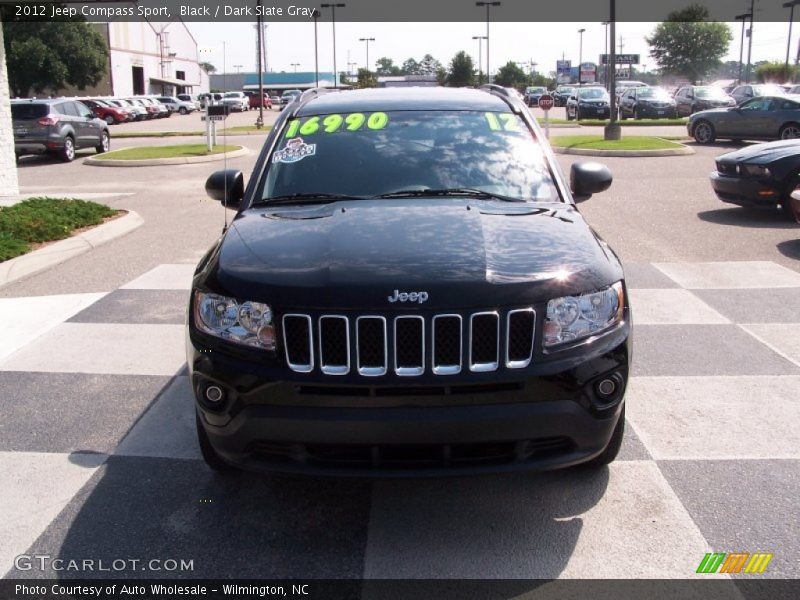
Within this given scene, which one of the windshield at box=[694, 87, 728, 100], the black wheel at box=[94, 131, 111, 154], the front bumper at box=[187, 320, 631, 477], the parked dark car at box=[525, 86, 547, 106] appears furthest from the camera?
the parked dark car at box=[525, 86, 547, 106]

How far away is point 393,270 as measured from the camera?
3.29m

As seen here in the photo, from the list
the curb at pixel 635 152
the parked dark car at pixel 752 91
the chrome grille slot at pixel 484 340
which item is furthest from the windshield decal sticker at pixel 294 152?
the parked dark car at pixel 752 91

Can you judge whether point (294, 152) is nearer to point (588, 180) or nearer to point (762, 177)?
point (588, 180)

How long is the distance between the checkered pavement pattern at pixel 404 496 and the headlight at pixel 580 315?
2.81ft

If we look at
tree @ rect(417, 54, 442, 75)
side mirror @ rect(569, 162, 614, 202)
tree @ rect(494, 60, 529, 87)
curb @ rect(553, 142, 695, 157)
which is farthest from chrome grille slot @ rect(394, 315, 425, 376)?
tree @ rect(417, 54, 442, 75)

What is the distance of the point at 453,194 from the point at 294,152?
1013 mm

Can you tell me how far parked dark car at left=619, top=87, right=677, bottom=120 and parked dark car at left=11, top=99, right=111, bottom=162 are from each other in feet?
74.7

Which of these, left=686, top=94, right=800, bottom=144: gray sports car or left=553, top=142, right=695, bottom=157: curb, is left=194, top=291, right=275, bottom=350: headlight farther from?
left=686, top=94, right=800, bottom=144: gray sports car

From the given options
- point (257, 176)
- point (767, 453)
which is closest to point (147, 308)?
point (257, 176)

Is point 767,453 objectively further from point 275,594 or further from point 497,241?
point 275,594

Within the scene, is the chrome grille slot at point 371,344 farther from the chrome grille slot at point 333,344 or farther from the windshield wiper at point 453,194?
the windshield wiper at point 453,194

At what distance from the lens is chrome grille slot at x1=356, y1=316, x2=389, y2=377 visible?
313 cm

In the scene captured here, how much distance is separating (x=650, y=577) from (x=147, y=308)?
512 centimetres

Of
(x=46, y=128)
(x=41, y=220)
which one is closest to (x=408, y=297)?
(x=41, y=220)
